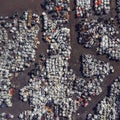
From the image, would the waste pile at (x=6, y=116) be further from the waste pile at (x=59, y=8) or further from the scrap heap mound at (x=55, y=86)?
the waste pile at (x=59, y=8)

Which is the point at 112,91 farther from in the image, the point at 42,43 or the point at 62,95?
the point at 42,43

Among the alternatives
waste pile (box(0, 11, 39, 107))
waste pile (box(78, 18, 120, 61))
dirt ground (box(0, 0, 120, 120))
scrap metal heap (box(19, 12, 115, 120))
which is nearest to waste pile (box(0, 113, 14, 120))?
dirt ground (box(0, 0, 120, 120))

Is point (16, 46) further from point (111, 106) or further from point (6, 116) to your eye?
point (111, 106)

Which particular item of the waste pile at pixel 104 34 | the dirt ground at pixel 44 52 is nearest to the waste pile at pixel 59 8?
the dirt ground at pixel 44 52

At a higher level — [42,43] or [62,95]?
[42,43]

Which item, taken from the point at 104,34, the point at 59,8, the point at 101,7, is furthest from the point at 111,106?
the point at 59,8

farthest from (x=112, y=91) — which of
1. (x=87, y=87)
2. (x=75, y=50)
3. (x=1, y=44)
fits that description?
(x=1, y=44)
